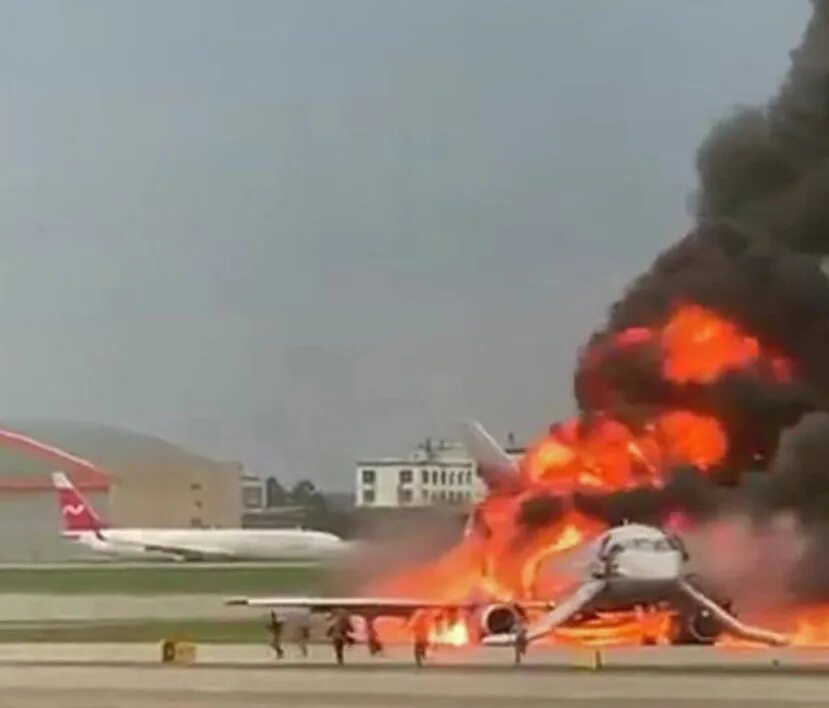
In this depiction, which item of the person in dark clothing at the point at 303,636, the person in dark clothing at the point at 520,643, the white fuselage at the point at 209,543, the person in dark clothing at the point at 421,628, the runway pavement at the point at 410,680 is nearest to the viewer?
the runway pavement at the point at 410,680

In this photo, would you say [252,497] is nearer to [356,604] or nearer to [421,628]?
[356,604]

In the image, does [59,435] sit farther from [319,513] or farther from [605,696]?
[605,696]

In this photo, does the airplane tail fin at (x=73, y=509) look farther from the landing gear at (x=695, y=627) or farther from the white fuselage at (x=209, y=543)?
the landing gear at (x=695, y=627)

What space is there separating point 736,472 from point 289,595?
13102 mm

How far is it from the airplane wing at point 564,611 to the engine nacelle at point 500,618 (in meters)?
0.22

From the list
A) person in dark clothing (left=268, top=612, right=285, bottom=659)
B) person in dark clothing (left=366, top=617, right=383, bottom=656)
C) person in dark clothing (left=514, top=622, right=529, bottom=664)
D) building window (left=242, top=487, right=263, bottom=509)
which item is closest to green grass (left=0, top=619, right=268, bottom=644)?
person in dark clothing (left=268, top=612, right=285, bottom=659)

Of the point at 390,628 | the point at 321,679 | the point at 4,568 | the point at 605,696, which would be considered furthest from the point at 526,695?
the point at 4,568

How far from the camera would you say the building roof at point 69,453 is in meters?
56.8

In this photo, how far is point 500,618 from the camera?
175 ft

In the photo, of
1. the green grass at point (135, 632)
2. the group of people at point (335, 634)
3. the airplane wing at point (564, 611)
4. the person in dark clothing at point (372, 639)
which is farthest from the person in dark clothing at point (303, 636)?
the airplane wing at point (564, 611)

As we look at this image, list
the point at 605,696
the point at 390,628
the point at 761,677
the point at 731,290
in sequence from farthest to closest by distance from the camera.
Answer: the point at 731,290, the point at 390,628, the point at 761,677, the point at 605,696

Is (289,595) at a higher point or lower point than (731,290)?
lower

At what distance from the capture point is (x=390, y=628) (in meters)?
55.2

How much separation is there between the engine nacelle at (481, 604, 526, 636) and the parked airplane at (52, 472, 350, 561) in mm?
6082
